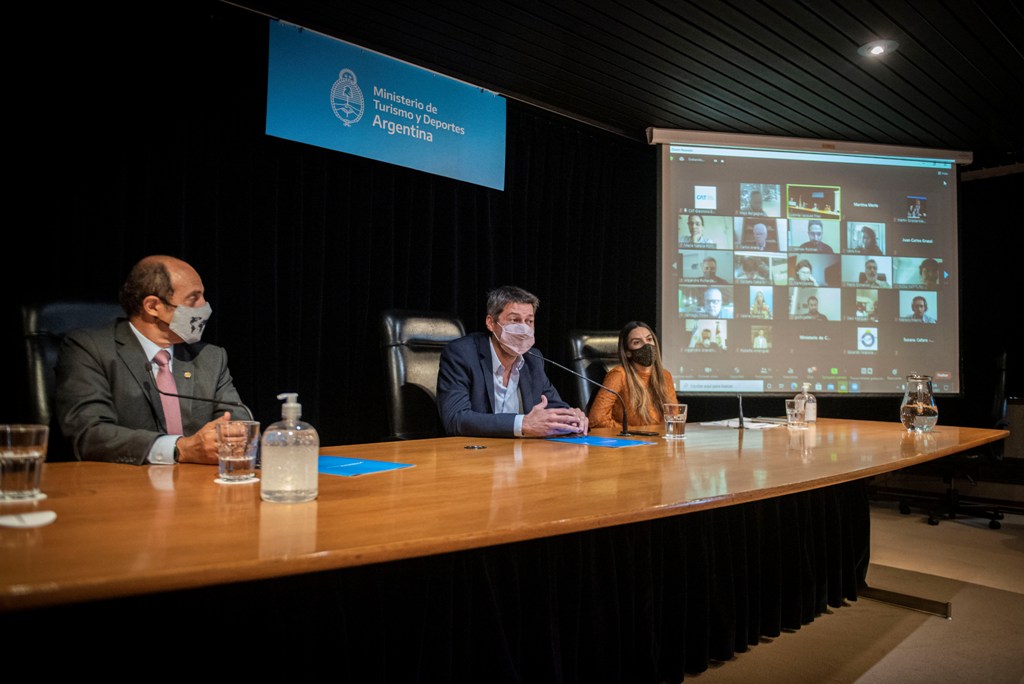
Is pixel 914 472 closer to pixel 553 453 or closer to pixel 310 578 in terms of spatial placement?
pixel 553 453

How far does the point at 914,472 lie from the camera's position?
5348 millimetres

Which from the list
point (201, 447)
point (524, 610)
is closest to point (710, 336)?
point (524, 610)

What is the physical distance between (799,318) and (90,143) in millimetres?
3829

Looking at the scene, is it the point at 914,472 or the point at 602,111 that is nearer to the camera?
the point at 602,111

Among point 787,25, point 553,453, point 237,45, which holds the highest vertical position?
point 787,25

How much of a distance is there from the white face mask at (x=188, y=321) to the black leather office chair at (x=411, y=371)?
87cm

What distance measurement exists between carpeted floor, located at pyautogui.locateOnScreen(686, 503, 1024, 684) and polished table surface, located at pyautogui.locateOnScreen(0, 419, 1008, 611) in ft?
2.41

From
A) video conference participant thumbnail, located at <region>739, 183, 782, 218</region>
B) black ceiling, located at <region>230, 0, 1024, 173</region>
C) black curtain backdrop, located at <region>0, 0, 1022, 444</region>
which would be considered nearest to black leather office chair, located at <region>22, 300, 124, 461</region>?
black curtain backdrop, located at <region>0, 0, 1022, 444</region>

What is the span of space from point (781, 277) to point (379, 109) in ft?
8.51

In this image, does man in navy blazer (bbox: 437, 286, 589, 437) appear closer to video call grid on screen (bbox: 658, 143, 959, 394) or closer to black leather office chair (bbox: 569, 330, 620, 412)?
black leather office chair (bbox: 569, 330, 620, 412)

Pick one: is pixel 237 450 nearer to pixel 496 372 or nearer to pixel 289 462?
pixel 289 462

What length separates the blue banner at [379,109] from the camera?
3104 mm

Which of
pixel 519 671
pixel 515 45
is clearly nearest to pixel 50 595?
pixel 519 671

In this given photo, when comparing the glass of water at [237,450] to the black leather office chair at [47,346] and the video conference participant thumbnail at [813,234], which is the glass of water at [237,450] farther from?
the video conference participant thumbnail at [813,234]
